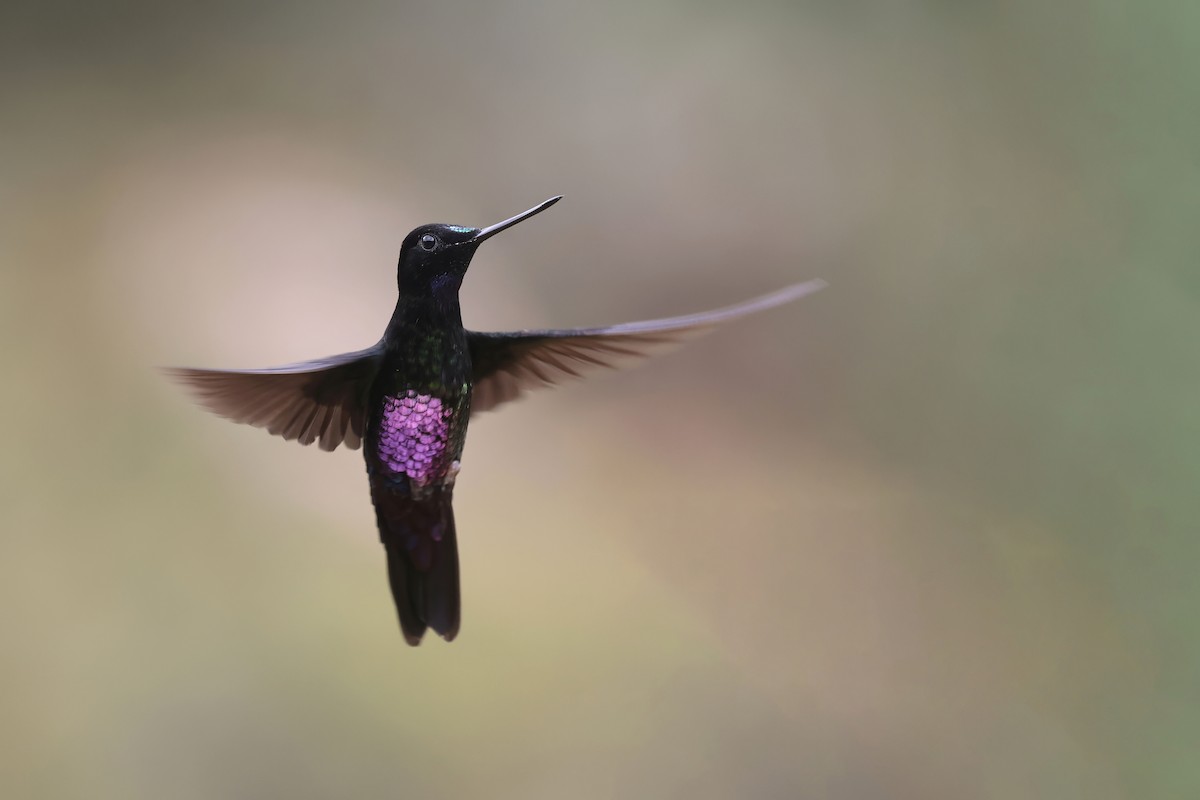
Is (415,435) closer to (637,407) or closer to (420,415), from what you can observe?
(420,415)

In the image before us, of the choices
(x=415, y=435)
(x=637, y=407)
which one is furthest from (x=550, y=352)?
(x=637, y=407)

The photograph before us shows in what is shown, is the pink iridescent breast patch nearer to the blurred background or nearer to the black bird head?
the black bird head

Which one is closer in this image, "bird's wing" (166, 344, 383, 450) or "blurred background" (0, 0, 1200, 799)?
"bird's wing" (166, 344, 383, 450)

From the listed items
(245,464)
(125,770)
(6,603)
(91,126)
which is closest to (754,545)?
(245,464)

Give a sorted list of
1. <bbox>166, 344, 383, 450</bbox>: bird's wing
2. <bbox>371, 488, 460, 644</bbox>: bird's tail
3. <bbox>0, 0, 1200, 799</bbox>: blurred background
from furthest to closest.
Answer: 1. <bbox>0, 0, 1200, 799</bbox>: blurred background
2. <bbox>371, 488, 460, 644</bbox>: bird's tail
3. <bbox>166, 344, 383, 450</bbox>: bird's wing

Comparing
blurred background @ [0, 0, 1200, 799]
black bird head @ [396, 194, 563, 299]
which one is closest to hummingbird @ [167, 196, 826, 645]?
black bird head @ [396, 194, 563, 299]

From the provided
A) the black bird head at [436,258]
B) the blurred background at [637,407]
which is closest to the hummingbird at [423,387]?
the black bird head at [436,258]

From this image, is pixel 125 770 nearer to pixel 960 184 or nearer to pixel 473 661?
pixel 473 661
